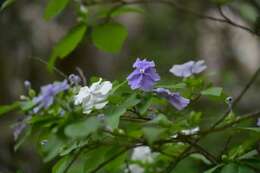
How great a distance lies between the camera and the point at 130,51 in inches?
165

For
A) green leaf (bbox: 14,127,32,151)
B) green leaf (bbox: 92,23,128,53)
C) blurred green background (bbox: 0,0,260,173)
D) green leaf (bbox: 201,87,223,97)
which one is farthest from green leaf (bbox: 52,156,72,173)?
blurred green background (bbox: 0,0,260,173)

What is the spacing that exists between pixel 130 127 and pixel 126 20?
360 centimetres

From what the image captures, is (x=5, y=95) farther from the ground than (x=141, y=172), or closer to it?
closer to it

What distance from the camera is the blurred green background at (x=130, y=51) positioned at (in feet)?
10.0

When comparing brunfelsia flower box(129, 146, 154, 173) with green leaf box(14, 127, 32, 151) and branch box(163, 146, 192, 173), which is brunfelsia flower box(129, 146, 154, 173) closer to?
branch box(163, 146, 192, 173)

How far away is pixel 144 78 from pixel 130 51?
3.22 m

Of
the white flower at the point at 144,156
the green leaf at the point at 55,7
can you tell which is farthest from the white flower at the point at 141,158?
the green leaf at the point at 55,7

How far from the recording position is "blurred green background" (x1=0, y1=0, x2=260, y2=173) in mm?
3049

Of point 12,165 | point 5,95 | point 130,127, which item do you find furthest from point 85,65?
point 130,127

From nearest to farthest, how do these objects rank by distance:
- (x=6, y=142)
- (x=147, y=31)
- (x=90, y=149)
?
(x=90, y=149)
(x=6, y=142)
(x=147, y=31)

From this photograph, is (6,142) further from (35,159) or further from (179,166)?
(179,166)

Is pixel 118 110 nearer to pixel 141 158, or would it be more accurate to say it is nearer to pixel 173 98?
pixel 173 98

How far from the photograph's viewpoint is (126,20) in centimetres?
459

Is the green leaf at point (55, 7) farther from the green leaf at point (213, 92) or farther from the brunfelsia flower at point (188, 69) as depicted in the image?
the green leaf at point (213, 92)
